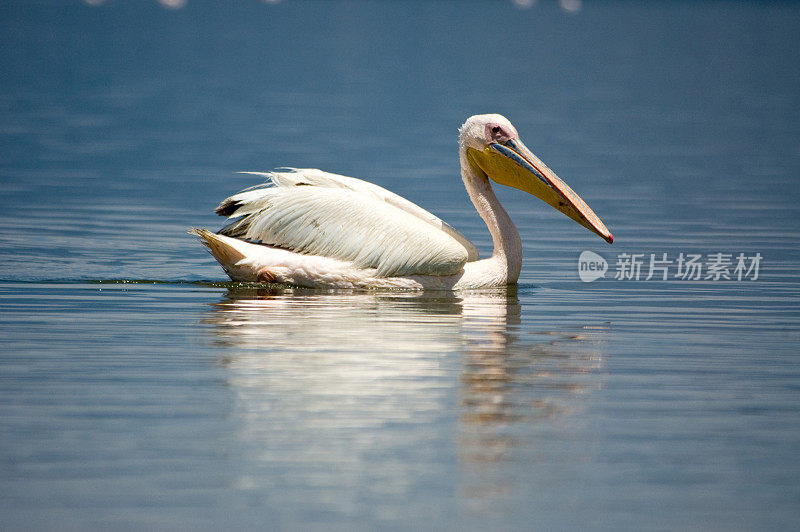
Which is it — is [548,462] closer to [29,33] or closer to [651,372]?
[651,372]

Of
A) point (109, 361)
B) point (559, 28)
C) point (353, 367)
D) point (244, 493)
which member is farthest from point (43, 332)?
point (559, 28)

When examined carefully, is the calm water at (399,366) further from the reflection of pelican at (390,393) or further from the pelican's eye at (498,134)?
the pelican's eye at (498,134)

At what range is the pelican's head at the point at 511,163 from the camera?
8625 mm

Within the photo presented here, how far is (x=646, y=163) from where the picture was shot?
61.8 ft

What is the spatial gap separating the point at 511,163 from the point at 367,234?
1.06 meters

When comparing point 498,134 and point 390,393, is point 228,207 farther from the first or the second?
point 390,393

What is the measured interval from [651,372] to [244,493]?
8.04 feet

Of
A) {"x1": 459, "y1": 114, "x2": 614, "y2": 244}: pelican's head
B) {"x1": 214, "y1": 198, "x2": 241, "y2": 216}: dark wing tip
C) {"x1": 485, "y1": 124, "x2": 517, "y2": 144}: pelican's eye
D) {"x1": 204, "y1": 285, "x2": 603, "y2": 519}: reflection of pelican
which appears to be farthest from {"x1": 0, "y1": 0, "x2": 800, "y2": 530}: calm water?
{"x1": 485, "y1": 124, "x2": 517, "y2": 144}: pelican's eye

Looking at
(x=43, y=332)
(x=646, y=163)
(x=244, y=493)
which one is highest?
(x=646, y=163)

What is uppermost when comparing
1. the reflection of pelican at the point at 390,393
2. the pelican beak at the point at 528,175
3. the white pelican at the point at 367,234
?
the pelican beak at the point at 528,175

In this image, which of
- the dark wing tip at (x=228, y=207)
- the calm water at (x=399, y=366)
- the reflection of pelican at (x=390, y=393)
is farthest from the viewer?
the dark wing tip at (x=228, y=207)

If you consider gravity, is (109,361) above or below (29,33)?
below

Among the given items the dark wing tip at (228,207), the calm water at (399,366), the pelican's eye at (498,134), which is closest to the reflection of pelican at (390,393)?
the calm water at (399,366)

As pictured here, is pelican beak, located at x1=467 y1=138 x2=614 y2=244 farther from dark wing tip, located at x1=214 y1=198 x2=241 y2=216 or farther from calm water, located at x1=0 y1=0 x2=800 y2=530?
dark wing tip, located at x1=214 y1=198 x2=241 y2=216
